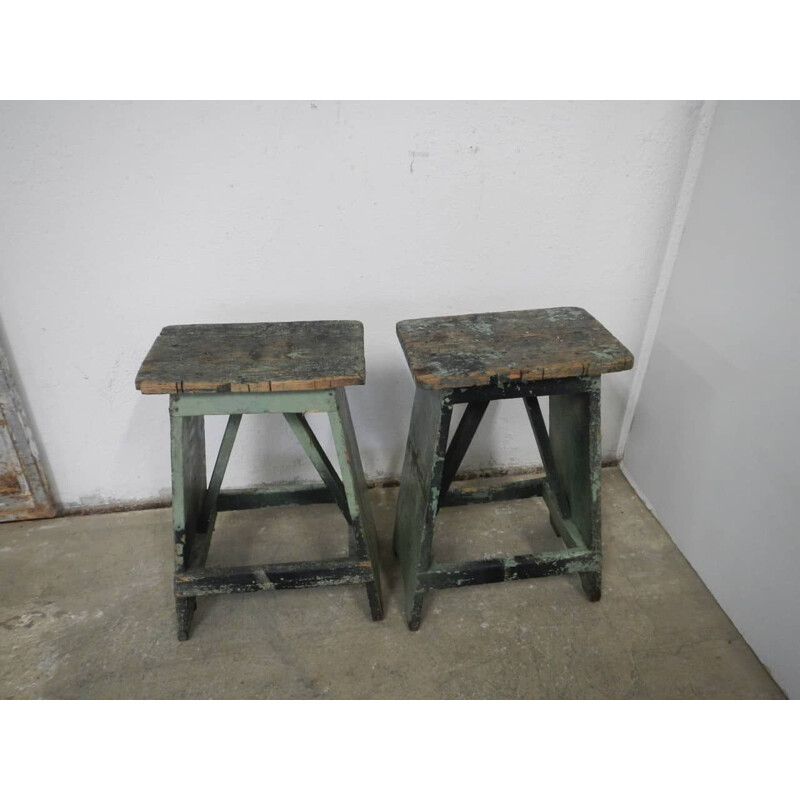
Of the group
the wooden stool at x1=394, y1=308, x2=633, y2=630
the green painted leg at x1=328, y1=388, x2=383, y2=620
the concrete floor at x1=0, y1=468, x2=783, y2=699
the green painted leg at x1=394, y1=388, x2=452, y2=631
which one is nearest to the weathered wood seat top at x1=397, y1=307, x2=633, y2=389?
the wooden stool at x1=394, y1=308, x2=633, y2=630

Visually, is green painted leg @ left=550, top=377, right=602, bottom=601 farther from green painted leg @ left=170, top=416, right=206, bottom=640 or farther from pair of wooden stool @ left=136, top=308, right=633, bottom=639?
green painted leg @ left=170, top=416, right=206, bottom=640

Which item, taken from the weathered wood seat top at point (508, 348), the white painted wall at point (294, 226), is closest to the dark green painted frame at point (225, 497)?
the weathered wood seat top at point (508, 348)

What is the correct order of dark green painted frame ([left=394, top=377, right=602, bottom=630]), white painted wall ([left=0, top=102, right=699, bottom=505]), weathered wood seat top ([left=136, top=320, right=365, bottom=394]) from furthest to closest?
white painted wall ([left=0, top=102, right=699, bottom=505]) → dark green painted frame ([left=394, top=377, right=602, bottom=630]) → weathered wood seat top ([left=136, top=320, right=365, bottom=394])

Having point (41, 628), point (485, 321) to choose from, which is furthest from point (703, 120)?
point (41, 628)

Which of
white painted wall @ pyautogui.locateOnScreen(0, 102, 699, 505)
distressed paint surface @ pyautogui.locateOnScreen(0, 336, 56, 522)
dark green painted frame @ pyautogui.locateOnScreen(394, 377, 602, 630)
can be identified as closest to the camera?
dark green painted frame @ pyautogui.locateOnScreen(394, 377, 602, 630)

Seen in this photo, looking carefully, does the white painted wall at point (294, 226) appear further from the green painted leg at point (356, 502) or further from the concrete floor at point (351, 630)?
the green painted leg at point (356, 502)

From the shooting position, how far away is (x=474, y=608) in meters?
1.81

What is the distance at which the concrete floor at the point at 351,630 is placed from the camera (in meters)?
1.59

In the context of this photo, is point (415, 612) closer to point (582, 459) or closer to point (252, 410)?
point (582, 459)

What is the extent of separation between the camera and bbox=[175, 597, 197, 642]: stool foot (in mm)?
1677

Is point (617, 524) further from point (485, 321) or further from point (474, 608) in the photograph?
point (485, 321)

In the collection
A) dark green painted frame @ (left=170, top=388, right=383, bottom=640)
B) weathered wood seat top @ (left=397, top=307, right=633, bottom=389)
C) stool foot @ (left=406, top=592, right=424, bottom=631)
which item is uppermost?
weathered wood seat top @ (left=397, top=307, right=633, bottom=389)

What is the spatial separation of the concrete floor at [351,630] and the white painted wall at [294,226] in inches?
15.5

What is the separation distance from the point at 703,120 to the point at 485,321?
0.96 m
